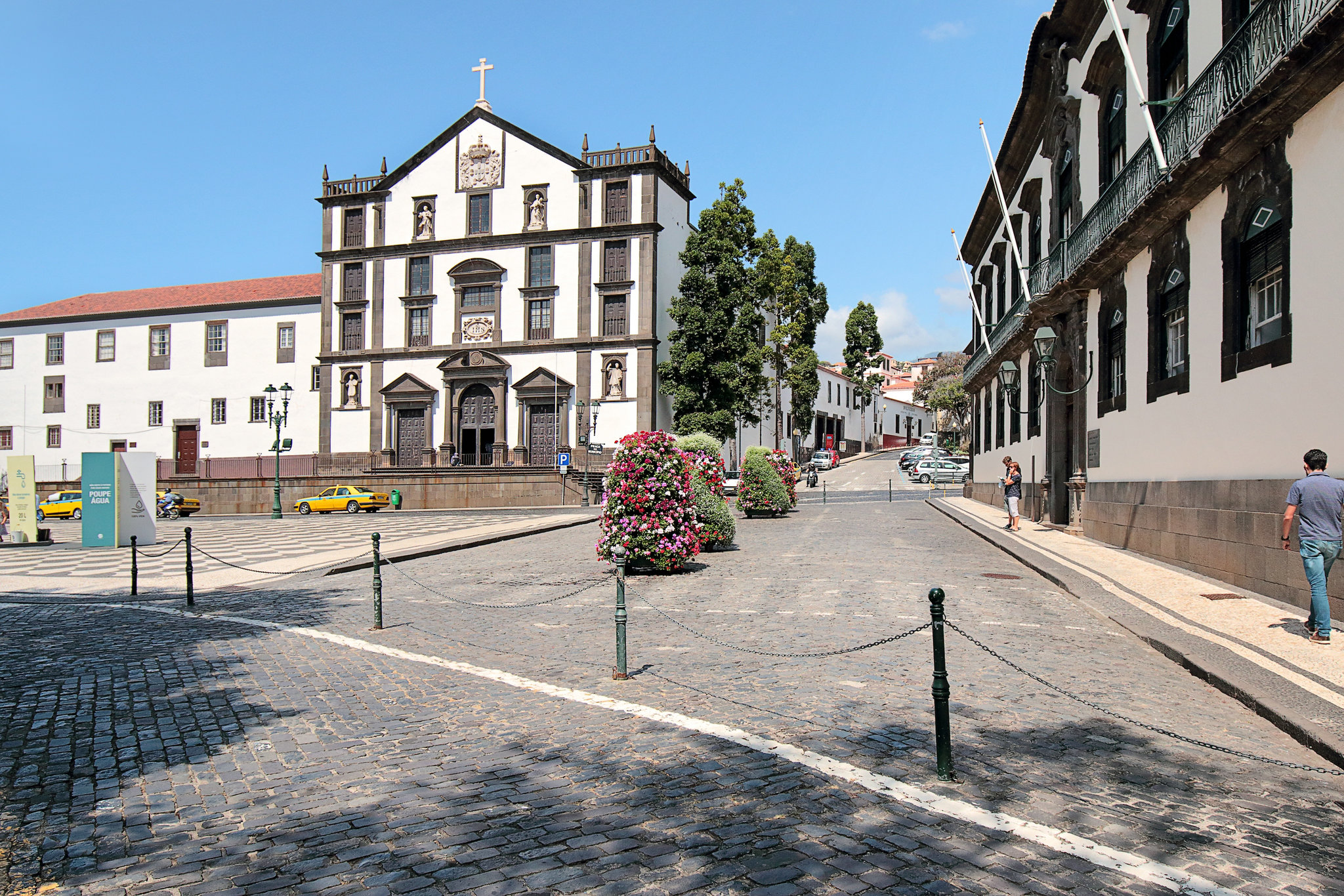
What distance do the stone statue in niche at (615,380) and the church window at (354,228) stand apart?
55.9ft

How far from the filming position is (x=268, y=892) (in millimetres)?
3604

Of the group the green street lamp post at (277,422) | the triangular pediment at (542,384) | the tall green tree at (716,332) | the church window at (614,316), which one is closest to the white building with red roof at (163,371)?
the green street lamp post at (277,422)

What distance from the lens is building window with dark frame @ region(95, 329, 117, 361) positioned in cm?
5628

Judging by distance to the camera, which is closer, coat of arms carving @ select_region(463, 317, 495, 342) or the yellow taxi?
the yellow taxi

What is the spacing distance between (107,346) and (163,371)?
464cm

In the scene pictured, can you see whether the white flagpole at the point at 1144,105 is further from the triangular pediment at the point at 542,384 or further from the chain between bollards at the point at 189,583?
the triangular pediment at the point at 542,384

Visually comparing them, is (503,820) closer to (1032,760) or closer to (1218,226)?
(1032,760)

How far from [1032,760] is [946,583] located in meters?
7.84

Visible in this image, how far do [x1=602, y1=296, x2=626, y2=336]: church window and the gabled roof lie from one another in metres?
17.8

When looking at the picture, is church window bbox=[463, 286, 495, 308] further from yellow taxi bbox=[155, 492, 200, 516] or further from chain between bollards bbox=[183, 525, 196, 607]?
chain between bollards bbox=[183, 525, 196, 607]

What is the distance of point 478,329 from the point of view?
49656 mm

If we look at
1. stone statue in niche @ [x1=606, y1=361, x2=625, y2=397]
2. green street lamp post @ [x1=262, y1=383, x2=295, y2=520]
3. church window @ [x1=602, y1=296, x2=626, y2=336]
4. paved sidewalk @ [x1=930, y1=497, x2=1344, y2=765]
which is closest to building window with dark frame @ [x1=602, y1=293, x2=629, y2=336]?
church window @ [x1=602, y1=296, x2=626, y2=336]

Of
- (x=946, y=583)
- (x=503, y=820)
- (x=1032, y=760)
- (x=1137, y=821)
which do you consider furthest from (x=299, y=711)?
(x=946, y=583)

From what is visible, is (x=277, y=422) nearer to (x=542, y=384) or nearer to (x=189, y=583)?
(x=542, y=384)
